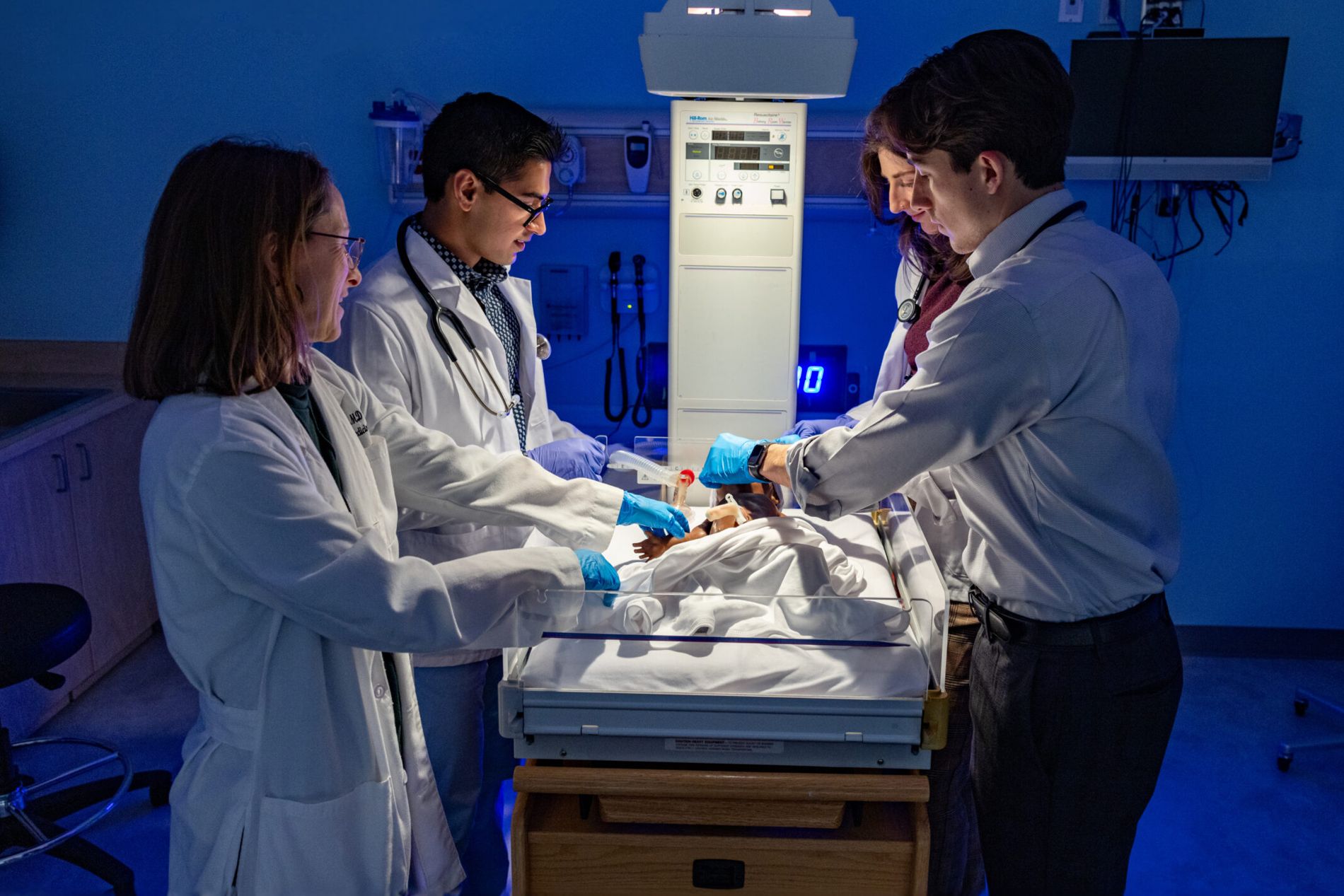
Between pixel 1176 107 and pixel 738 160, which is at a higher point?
pixel 1176 107

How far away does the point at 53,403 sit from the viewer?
3.46 m

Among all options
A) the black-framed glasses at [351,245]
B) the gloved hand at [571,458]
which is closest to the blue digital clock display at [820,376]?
the gloved hand at [571,458]

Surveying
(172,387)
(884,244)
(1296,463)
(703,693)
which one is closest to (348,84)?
(884,244)

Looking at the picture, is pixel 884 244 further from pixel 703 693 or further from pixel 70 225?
Result: pixel 70 225

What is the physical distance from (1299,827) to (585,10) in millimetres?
3097

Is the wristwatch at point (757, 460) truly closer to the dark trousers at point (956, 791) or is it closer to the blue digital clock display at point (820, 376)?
the dark trousers at point (956, 791)

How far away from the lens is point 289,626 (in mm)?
1344

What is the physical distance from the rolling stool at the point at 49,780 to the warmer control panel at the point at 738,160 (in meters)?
1.75

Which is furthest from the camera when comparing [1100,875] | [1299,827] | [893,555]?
[1299,827]

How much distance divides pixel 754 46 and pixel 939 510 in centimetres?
106

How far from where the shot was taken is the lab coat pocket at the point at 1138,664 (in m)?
1.54

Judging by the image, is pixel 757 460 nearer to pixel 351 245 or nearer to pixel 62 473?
pixel 351 245

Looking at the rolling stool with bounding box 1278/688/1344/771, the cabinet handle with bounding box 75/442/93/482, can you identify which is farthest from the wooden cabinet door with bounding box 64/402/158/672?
the rolling stool with bounding box 1278/688/1344/771

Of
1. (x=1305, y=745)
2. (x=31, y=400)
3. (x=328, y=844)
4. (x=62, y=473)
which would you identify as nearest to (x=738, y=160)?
(x=328, y=844)
